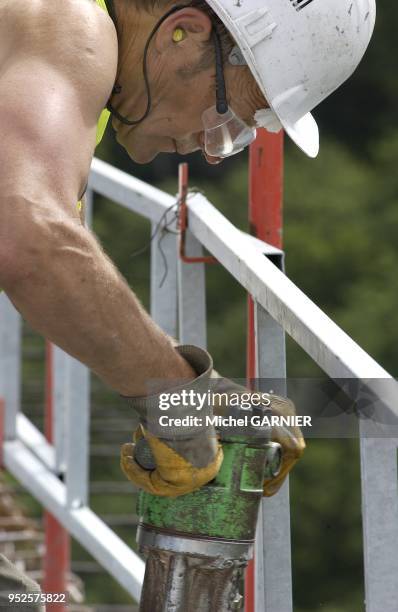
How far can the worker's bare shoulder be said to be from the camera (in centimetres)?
209

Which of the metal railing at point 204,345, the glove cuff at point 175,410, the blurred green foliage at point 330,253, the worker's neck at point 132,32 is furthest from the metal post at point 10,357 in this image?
the blurred green foliage at point 330,253

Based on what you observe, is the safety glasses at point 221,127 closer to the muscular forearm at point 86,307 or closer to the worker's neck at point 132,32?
the worker's neck at point 132,32

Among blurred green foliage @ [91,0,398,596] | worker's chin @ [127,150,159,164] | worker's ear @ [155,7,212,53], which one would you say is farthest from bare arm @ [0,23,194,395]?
blurred green foliage @ [91,0,398,596]

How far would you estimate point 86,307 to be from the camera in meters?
2.00

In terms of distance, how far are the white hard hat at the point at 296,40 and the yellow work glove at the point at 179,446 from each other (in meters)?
0.66

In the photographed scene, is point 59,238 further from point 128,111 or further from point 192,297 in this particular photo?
point 192,297

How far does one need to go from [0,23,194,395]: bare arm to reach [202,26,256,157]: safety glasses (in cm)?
50

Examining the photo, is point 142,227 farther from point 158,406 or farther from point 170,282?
point 158,406

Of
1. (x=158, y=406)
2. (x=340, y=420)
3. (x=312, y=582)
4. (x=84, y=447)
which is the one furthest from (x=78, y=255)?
(x=312, y=582)

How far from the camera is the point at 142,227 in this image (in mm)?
18234

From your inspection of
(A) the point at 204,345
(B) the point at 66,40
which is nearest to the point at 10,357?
(A) the point at 204,345

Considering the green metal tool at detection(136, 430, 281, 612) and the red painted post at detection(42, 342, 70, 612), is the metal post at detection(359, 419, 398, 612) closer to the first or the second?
the green metal tool at detection(136, 430, 281, 612)

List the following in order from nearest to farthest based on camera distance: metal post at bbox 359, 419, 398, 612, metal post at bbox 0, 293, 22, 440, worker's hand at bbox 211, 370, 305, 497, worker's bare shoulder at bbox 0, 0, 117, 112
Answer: metal post at bbox 359, 419, 398, 612 → worker's bare shoulder at bbox 0, 0, 117, 112 → worker's hand at bbox 211, 370, 305, 497 → metal post at bbox 0, 293, 22, 440

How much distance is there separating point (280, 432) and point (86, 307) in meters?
0.52
